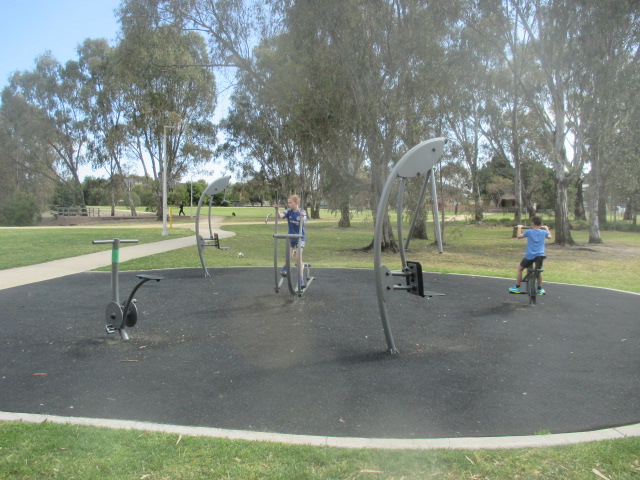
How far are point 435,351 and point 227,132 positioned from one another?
135 ft

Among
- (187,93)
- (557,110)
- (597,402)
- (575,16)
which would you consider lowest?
(597,402)

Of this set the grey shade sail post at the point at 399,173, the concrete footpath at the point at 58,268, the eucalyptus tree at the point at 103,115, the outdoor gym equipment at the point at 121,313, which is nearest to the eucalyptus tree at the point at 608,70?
the grey shade sail post at the point at 399,173

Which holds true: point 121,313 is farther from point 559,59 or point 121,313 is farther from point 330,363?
point 559,59

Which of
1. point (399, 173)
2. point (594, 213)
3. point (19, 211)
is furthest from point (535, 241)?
point (19, 211)

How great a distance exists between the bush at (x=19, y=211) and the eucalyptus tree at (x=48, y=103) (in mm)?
7665

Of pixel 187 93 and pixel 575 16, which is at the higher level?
pixel 187 93

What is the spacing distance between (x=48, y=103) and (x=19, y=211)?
1205 cm

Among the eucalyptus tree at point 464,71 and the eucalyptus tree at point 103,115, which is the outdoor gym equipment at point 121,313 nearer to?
the eucalyptus tree at point 464,71

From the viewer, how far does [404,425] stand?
3.36 meters

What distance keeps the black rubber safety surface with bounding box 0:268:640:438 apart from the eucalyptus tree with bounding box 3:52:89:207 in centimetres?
4425

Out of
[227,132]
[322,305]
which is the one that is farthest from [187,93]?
[322,305]

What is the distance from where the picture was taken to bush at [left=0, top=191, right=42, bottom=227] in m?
40.4

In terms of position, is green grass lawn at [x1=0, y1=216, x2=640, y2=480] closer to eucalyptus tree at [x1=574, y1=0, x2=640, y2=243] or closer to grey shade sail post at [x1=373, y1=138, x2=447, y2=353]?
grey shade sail post at [x1=373, y1=138, x2=447, y2=353]

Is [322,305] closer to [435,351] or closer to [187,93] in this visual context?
[435,351]
